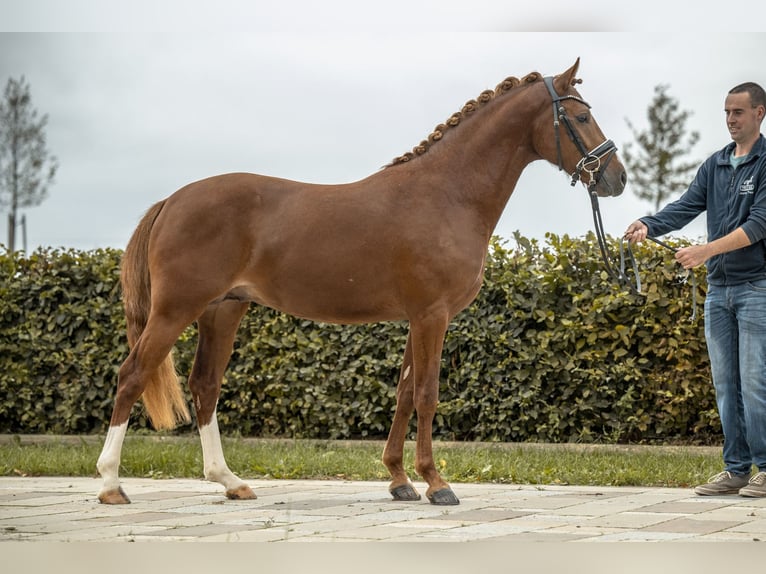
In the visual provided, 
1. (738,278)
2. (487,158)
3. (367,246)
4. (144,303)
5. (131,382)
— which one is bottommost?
(131,382)

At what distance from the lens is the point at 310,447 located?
7.88 m

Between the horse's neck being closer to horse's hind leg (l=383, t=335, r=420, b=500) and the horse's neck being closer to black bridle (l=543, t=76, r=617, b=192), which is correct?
black bridle (l=543, t=76, r=617, b=192)

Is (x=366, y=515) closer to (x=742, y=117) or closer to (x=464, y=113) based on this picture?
(x=464, y=113)

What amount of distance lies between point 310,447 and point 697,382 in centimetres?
326

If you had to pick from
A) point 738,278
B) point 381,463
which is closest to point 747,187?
point 738,278

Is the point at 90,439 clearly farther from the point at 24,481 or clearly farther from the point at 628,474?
the point at 628,474

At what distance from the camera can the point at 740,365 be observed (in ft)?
18.4

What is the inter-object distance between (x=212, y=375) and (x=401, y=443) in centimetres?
123

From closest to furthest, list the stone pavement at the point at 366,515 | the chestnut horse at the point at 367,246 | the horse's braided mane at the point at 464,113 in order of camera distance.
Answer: the stone pavement at the point at 366,515
the chestnut horse at the point at 367,246
the horse's braided mane at the point at 464,113

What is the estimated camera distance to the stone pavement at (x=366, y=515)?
163 inches

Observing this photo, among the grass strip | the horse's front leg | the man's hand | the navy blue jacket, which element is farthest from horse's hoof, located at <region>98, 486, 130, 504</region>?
the navy blue jacket

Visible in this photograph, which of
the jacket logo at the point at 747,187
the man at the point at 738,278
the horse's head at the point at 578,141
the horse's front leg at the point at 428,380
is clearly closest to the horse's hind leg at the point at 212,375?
the horse's front leg at the point at 428,380

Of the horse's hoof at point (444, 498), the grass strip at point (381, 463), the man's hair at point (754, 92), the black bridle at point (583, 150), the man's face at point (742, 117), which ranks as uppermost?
the man's hair at point (754, 92)

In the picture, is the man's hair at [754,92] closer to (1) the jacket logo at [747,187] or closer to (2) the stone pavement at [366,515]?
(1) the jacket logo at [747,187]
